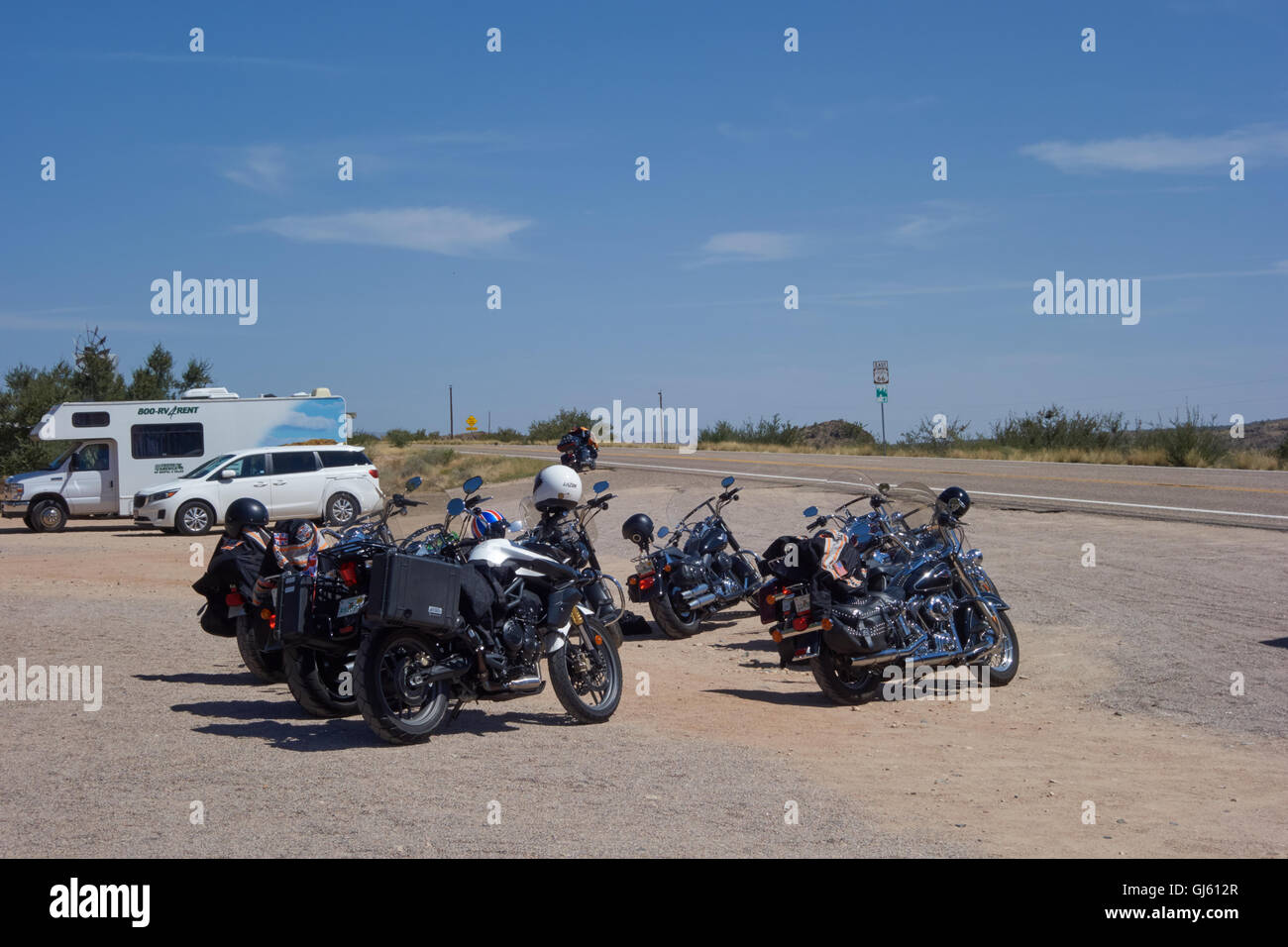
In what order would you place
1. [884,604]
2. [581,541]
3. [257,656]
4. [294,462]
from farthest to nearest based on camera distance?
[294,462]
[581,541]
[257,656]
[884,604]

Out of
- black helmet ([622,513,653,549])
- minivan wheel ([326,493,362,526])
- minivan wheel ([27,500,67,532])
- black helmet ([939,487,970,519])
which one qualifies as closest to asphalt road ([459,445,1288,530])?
black helmet ([939,487,970,519])

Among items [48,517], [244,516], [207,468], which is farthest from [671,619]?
[48,517]

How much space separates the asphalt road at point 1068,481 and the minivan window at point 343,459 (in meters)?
9.33

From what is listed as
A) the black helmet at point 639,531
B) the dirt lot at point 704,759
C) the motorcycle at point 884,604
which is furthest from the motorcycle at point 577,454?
the motorcycle at point 884,604

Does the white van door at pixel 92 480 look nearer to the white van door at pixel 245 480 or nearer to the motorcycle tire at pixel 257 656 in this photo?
the white van door at pixel 245 480

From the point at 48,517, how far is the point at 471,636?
22671mm

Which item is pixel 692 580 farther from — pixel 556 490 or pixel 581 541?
pixel 556 490

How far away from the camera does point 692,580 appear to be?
1273 cm

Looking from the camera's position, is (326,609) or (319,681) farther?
(319,681)

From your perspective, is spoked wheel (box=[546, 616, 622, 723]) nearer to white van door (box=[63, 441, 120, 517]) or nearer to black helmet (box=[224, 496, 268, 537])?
black helmet (box=[224, 496, 268, 537])

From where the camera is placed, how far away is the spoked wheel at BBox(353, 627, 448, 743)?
7.09 meters

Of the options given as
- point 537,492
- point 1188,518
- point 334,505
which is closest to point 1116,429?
point 1188,518

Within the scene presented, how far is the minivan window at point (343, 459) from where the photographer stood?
2703 cm
